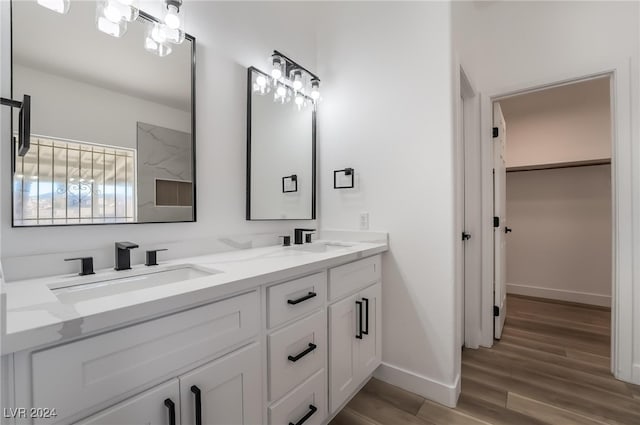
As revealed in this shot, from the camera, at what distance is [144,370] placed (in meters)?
0.74

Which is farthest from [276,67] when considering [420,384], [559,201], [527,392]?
[559,201]

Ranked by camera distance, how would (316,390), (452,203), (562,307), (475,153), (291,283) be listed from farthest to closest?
(562,307) → (475,153) → (452,203) → (316,390) → (291,283)

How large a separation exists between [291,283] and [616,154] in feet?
7.59

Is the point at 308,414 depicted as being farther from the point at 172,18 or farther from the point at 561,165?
the point at 561,165

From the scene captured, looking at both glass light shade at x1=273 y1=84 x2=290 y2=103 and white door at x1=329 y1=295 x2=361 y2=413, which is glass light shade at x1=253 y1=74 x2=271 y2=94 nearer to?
glass light shade at x1=273 y1=84 x2=290 y2=103

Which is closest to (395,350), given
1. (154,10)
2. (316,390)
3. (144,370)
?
(316,390)

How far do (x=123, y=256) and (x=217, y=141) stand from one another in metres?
0.78

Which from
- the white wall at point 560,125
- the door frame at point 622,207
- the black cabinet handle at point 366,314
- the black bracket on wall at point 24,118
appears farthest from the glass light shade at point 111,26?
the white wall at point 560,125

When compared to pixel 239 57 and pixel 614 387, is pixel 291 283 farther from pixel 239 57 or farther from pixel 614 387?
pixel 614 387

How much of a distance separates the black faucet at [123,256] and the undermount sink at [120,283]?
0.19ft

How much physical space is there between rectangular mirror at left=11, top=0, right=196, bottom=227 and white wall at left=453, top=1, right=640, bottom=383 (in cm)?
174

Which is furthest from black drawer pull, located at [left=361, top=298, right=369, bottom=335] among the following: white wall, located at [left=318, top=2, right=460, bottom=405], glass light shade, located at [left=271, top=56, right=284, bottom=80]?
glass light shade, located at [left=271, top=56, right=284, bottom=80]

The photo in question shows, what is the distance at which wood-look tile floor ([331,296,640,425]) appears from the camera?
1.54m

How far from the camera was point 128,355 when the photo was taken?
71 cm
